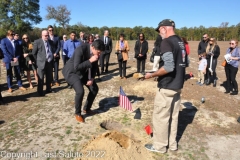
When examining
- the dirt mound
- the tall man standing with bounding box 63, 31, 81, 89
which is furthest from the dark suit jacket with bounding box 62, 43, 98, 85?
the tall man standing with bounding box 63, 31, 81, 89

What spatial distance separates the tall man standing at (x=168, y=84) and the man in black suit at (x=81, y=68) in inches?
54.3

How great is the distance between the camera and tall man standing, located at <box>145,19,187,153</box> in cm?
309

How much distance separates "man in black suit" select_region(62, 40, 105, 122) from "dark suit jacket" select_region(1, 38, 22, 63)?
3260mm

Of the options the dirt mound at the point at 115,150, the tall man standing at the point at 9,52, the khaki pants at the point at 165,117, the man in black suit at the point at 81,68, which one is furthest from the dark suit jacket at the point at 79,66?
the tall man standing at the point at 9,52

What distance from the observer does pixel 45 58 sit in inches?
250

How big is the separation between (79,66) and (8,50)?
3.82 m

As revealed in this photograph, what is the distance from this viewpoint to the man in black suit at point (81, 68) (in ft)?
14.0

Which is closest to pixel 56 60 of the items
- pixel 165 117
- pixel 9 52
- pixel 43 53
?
pixel 43 53

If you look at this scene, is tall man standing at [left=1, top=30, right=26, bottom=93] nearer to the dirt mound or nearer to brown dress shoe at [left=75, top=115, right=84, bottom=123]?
brown dress shoe at [left=75, top=115, right=84, bottom=123]

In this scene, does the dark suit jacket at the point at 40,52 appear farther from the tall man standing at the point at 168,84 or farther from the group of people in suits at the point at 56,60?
the tall man standing at the point at 168,84

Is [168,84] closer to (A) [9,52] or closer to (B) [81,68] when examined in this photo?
(B) [81,68]

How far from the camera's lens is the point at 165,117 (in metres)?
3.38

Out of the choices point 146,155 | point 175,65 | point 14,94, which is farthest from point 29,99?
point 175,65

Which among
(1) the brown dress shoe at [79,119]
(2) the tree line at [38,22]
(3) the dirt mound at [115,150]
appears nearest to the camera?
(3) the dirt mound at [115,150]
